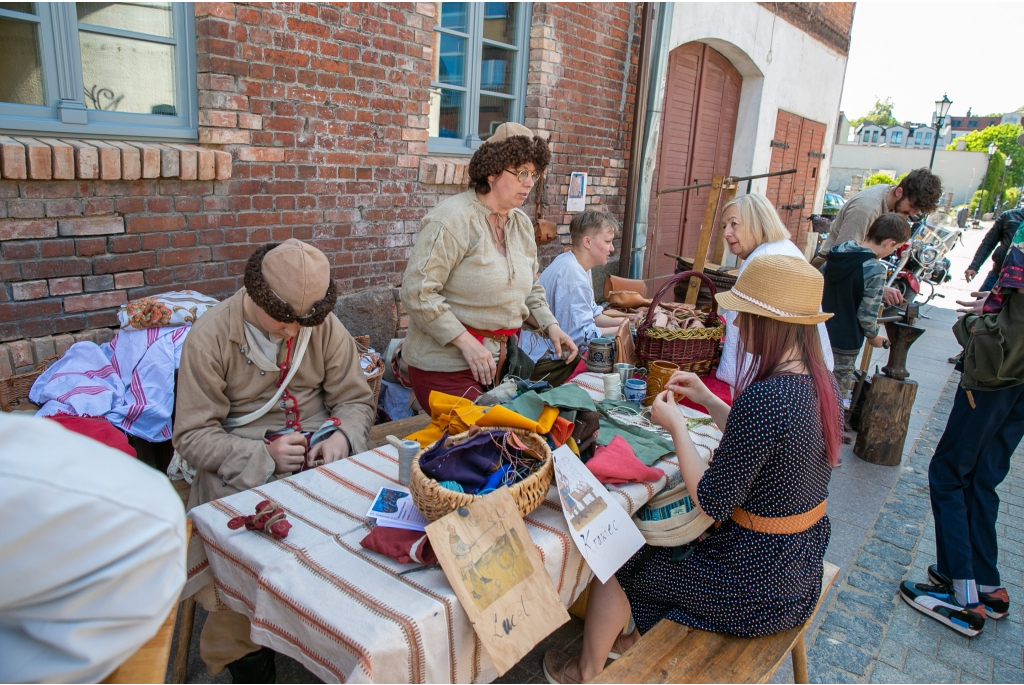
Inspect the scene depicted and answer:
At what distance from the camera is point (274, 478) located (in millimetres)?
2320

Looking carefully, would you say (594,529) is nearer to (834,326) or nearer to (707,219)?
(834,326)

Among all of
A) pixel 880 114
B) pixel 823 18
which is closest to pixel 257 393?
pixel 823 18

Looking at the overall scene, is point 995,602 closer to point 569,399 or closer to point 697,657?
point 697,657

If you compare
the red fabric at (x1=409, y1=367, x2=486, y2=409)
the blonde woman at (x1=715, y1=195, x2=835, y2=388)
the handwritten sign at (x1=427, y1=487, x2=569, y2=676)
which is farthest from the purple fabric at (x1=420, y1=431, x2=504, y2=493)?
the blonde woman at (x1=715, y1=195, x2=835, y2=388)

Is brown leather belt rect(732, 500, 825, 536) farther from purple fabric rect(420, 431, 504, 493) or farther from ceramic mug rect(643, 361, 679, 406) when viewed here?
ceramic mug rect(643, 361, 679, 406)

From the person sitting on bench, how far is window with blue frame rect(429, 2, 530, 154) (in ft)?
9.40

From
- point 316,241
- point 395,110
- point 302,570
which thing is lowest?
point 302,570

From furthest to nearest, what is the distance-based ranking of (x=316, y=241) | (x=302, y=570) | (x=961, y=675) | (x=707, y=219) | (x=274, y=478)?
1. (x=707, y=219)
2. (x=316, y=241)
3. (x=961, y=675)
4. (x=274, y=478)
5. (x=302, y=570)

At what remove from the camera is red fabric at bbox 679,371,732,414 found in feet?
10.2

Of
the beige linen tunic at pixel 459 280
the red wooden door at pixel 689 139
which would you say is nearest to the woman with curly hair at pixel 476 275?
the beige linen tunic at pixel 459 280

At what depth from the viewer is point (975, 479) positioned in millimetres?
3037

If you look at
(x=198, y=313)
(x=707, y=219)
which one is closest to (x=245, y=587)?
(x=198, y=313)

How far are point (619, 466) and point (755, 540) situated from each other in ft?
1.52

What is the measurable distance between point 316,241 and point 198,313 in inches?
39.4
